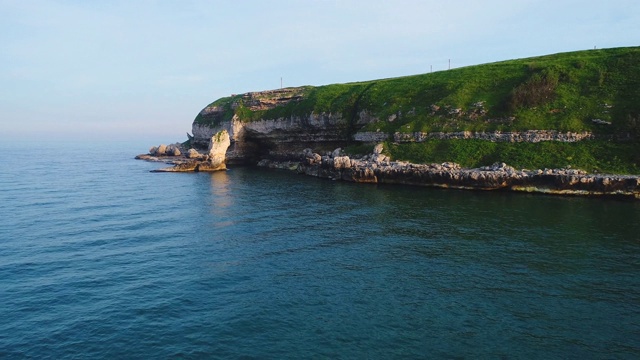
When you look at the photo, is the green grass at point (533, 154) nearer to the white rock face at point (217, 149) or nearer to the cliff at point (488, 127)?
the cliff at point (488, 127)

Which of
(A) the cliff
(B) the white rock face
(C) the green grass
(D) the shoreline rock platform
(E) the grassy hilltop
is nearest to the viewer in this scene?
(D) the shoreline rock platform

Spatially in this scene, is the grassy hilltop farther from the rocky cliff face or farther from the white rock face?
the white rock face

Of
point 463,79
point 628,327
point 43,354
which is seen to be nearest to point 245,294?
point 43,354

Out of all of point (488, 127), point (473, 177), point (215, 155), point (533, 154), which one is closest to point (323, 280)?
point (473, 177)

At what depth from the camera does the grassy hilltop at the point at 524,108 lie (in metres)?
62.9

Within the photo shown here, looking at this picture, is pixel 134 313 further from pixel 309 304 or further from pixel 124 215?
pixel 124 215

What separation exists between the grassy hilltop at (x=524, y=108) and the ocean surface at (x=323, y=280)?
13.7 meters

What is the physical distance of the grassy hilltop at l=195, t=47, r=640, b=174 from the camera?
6291 cm

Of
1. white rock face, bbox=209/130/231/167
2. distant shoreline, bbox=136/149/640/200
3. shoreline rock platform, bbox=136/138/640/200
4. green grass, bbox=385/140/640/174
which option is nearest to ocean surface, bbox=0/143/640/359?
distant shoreline, bbox=136/149/640/200

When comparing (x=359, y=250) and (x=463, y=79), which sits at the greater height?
(x=463, y=79)

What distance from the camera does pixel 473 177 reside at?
63.8 metres

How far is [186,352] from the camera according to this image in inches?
765

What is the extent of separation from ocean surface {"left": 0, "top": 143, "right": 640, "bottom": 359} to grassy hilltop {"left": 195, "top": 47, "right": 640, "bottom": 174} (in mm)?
13739

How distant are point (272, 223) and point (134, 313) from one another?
2292 cm
